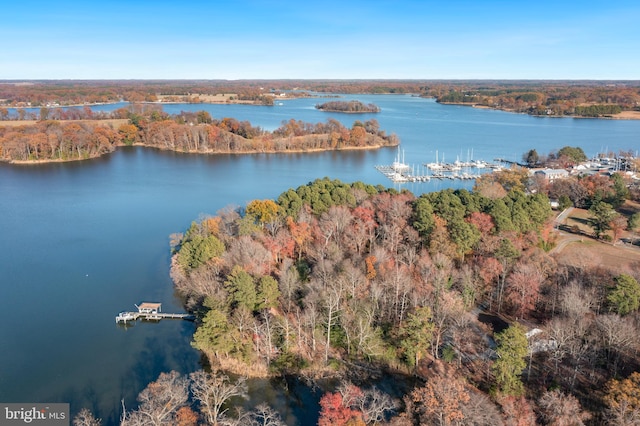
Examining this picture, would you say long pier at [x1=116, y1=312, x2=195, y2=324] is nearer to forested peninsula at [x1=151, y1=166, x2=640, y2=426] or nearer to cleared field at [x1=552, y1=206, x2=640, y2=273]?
forested peninsula at [x1=151, y1=166, x2=640, y2=426]

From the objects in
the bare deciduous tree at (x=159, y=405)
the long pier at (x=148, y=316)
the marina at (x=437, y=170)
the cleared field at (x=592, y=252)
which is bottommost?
the long pier at (x=148, y=316)

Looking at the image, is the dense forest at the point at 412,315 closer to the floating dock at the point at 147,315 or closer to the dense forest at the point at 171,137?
the floating dock at the point at 147,315

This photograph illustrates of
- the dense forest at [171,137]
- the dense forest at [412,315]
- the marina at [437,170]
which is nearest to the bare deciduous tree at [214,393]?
the dense forest at [412,315]

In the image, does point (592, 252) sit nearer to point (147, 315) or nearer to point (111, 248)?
point (147, 315)

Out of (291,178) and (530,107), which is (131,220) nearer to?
(291,178)

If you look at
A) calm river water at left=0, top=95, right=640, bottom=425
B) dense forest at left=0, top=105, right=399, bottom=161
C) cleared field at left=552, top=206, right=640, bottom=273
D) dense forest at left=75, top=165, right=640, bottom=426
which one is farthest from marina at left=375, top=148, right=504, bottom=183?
dense forest at left=75, top=165, right=640, bottom=426

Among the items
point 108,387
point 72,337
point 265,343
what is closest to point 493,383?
point 265,343
